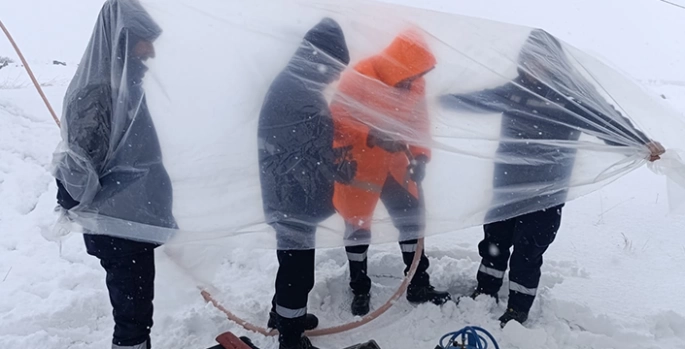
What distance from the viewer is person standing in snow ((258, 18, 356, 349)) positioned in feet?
6.82

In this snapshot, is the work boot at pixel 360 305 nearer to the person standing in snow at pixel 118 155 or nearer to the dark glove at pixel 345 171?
the dark glove at pixel 345 171

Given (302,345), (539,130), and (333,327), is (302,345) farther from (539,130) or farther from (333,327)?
(539,130)

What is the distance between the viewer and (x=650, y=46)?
12.8 metres

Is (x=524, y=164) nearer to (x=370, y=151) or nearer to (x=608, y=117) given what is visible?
(x=608, y=117)

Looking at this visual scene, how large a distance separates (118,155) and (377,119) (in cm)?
96

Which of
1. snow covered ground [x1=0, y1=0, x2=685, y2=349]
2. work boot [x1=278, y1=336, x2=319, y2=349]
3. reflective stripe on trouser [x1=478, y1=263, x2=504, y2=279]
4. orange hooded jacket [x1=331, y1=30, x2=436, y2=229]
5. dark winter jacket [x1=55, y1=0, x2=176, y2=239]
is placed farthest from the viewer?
reflective stripe on trouser [x1=478, y1=263, x2=504, y2=279]

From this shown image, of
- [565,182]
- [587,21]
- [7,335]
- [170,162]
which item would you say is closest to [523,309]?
[565,182]

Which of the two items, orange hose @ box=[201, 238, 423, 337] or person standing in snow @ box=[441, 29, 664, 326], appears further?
orange hose @ box=[201, 238, 423, 337]

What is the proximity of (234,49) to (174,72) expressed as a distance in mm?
240

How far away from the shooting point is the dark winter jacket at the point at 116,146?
2.00m

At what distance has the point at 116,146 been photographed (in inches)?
81.0

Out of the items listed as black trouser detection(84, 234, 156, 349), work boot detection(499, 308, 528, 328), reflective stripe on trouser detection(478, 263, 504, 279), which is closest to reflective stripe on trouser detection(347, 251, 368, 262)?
reflective stripe on trouser detection(478, 263, 504, 279)

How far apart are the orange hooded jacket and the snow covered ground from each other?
0.83m

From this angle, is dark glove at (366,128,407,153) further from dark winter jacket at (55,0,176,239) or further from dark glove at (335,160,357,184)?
dark winter jacket at (55,0,176,239)
